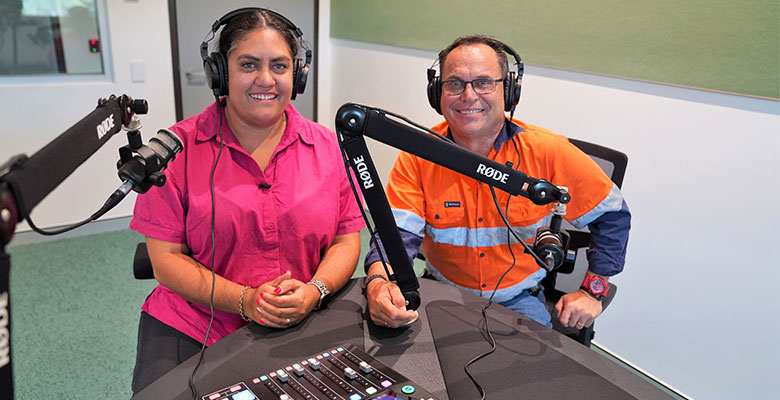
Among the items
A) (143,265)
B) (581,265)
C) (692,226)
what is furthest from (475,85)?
(692,226)

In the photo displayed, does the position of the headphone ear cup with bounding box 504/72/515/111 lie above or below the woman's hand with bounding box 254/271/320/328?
above

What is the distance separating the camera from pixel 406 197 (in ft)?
4.92

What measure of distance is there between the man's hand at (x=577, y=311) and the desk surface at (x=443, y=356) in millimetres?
235

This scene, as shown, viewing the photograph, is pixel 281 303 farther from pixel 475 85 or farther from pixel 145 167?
pixel 475 85

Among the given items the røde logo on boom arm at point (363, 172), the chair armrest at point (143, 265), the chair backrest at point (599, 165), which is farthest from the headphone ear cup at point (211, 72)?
the chair backrest at point (599, 165)

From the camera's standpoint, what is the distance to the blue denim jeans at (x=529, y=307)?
4.87ft

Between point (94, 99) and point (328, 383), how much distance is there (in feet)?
9.76

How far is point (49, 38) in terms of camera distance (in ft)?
9.92

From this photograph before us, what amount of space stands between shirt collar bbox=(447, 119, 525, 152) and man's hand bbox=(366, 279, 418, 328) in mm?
566

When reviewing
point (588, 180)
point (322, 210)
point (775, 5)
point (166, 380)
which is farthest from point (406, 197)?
point (775, 5)

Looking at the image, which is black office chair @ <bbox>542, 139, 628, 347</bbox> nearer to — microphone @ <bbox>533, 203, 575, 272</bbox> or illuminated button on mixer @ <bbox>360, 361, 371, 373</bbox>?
microphone @ <bbox>533, 203, 575, 272</bbox>

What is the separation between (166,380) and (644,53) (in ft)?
6.66

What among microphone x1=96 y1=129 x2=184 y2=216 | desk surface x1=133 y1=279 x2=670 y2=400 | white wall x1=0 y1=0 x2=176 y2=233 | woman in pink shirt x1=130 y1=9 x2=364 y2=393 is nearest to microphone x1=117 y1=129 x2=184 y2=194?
microphone x1=96 y1=129 x2=184 y2=216

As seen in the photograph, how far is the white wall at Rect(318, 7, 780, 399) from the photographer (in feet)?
6.06
